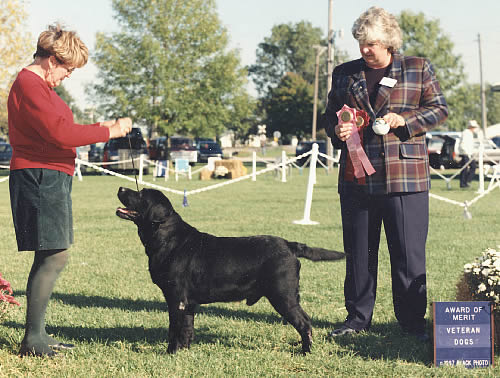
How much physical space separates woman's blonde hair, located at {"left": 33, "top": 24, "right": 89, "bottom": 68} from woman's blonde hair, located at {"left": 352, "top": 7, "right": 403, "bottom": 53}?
5.75 ft

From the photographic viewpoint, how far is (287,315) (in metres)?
4.07

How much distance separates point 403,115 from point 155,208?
5.69ft

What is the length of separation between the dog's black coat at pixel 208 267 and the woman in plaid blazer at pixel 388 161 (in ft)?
1.87

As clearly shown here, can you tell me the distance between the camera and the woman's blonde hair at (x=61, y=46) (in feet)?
11.9

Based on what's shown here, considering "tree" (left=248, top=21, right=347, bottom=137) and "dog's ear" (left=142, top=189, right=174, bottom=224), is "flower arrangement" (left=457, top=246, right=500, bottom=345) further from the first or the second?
"tree" (left=248, top=21, right=347, bottom=137)

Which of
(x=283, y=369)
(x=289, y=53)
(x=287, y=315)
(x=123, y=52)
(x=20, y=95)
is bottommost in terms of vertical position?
(x=283, y=369)

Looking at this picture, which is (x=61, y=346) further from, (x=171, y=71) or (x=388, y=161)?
(x=171, y=71)

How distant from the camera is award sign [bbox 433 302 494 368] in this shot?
3799 millimetres

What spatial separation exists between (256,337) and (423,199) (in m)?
1.52

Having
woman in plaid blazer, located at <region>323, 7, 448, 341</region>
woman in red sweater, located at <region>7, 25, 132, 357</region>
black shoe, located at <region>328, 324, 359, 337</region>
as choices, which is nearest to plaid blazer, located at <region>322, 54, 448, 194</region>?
woman in plaid blazer, located at <region>323, 7, 448, 341</region>

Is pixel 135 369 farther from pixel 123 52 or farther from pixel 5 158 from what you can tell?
pixel 123 52

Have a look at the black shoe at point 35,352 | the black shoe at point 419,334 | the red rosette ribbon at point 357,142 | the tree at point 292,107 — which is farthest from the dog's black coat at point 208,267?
the tree at point 292,107

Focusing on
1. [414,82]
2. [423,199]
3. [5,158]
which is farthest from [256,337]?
[5,158]

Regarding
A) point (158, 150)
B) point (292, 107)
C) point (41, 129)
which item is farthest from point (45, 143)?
point (292, 107)
